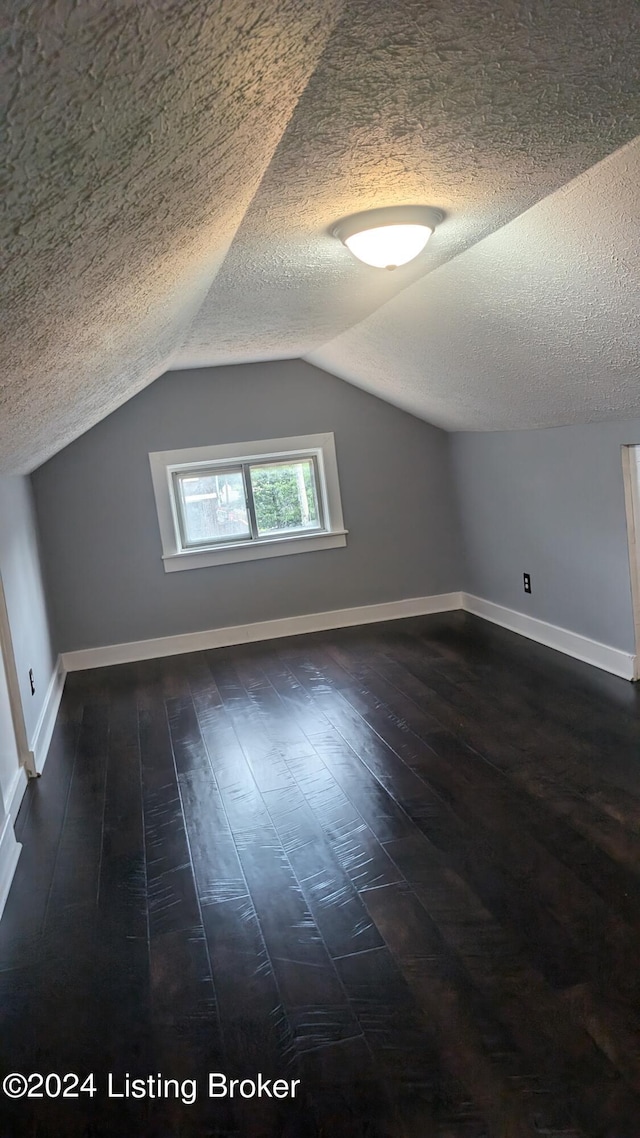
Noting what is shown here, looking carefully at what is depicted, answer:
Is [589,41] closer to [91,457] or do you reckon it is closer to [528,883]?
[528,883]

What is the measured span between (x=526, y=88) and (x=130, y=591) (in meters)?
4.44

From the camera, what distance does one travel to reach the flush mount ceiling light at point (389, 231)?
90.7 inches

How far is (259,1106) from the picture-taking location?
181cm

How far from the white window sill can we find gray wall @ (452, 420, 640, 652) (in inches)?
38.3

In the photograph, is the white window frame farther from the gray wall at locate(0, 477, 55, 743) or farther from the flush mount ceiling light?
the flush mount ceiling light

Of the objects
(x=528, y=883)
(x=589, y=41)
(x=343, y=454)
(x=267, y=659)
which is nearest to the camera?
(x=589, y=41)

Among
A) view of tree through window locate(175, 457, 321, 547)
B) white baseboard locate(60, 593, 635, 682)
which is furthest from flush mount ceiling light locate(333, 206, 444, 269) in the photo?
view of tree through window locate(175, 457, 321, 547)

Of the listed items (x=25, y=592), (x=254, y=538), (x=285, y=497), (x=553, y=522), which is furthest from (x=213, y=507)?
(x=553, y=522)

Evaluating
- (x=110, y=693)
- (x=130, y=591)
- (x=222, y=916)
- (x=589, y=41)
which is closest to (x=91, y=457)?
(x=130, y=591)

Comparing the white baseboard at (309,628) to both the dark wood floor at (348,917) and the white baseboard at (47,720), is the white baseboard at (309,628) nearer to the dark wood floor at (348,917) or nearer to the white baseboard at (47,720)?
the white baseboard at (47,720)

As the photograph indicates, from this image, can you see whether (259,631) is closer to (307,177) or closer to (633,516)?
(633,516)

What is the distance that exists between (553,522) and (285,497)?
1995 millimetres

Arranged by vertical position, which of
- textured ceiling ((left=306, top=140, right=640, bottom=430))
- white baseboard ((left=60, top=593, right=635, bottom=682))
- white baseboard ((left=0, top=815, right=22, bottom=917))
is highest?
textured ceiling ((left=306, top=140, right=640, bottom=430))

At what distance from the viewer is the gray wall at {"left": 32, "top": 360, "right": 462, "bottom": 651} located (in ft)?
17.8
